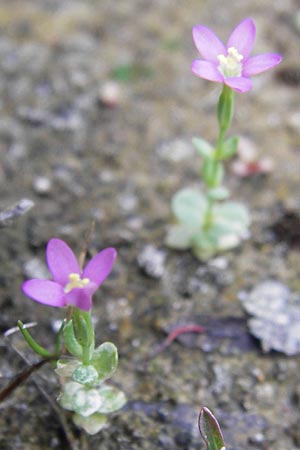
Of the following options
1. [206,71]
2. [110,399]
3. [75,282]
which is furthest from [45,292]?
[206,71]

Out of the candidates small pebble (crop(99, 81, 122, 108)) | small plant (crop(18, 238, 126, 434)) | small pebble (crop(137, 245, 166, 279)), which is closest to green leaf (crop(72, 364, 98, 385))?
small plant (crop(18, 238, 126, 434))

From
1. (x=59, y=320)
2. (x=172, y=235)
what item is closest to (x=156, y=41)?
(x=172, y=235)

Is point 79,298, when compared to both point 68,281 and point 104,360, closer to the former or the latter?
point 68,281

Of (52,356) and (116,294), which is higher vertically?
(52,356)

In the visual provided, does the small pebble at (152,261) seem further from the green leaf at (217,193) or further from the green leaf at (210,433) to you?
the green leaf at (210,433)

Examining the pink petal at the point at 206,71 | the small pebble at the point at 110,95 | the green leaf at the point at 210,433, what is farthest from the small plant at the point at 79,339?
the small pebble at the point at 110,95

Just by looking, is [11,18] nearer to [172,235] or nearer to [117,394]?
[172,235]

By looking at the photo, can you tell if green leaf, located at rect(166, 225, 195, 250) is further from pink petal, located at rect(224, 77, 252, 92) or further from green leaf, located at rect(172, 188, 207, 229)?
pink petal, located at rect(224, 77, 252, 92)
